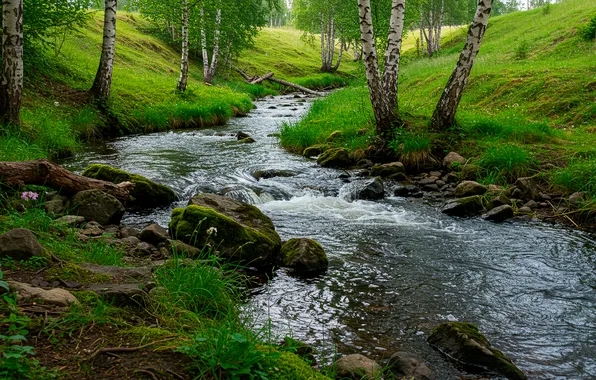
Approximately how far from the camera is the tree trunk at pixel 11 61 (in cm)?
1025

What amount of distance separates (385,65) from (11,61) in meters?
9.50

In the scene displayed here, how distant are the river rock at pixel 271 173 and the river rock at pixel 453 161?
13.0 feet

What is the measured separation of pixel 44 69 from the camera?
1716 cm

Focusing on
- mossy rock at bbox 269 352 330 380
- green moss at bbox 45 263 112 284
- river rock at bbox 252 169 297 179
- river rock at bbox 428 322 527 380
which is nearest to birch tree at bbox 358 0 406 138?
river rock at bbox 252 169 297 179

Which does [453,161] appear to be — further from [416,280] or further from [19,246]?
[19,246]

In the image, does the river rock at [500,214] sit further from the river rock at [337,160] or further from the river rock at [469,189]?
the river rock at [337,160]

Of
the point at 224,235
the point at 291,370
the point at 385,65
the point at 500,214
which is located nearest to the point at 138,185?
the point at 224,235

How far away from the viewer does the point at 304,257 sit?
661 centimetres

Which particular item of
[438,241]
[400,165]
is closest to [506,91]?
[400,165]

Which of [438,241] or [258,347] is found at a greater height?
[258,347]

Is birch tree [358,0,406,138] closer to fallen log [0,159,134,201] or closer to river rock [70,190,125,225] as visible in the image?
fallen log [0,159,134,201]

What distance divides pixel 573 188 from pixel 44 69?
17.3 meters

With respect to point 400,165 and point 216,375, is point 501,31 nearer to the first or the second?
point 400,165

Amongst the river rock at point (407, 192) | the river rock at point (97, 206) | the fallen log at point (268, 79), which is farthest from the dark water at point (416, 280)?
the fallen log at point (268, 79)
